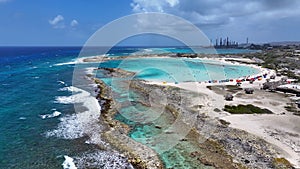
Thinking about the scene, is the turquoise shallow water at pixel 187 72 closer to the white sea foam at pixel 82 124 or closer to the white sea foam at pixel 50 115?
the white sea foam at pixel 82 124

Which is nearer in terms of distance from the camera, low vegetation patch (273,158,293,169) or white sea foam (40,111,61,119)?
low vegetation patch (273,158,293,169)

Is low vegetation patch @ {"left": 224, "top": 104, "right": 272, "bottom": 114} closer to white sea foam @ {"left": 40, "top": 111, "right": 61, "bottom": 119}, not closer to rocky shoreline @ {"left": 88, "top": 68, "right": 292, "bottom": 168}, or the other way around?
rocky shoreline @ {"left": 88, "top": 68, "right": 292, "bottom": 168}

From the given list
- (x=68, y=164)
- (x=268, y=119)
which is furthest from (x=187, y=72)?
(x=68, y=164)

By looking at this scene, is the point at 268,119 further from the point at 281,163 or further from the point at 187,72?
the point at 187,72

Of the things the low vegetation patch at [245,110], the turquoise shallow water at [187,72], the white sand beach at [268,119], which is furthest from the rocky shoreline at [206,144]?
the turquoise shallow water at [187,72]

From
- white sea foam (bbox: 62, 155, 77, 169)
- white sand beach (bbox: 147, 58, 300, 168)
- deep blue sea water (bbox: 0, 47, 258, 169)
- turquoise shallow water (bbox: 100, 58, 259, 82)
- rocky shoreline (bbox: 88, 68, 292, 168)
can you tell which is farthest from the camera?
turquoise shallow water (bbox: 100, 58, 259, 82)

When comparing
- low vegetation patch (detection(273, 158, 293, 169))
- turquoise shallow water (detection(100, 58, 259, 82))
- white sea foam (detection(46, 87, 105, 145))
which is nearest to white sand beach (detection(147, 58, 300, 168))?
low vegetation patch (detection(273, 158, 293, 169))

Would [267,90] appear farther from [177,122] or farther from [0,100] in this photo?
[0,100]
